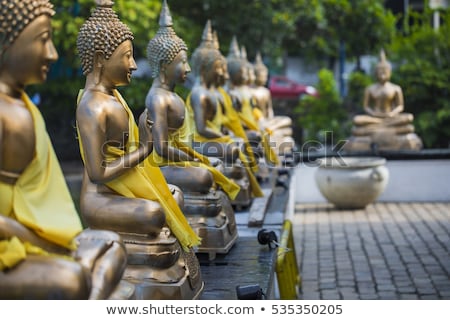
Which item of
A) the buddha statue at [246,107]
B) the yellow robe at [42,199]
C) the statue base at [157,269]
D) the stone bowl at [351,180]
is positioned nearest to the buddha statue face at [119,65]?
the statue base at [157,269]

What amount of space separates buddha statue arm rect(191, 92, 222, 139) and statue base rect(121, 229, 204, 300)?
2.72 metres

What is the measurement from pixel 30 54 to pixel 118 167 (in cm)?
102

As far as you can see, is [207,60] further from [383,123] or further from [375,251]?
[383,123]

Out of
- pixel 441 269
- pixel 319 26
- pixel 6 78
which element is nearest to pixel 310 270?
pixel 441 269

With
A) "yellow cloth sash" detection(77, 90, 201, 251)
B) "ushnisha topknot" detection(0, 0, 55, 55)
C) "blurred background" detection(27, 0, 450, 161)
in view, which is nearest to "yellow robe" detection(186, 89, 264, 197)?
"yellow cloth sash" detection(77, 90, 201, 251)

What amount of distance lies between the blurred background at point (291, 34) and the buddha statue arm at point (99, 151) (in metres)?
10.2

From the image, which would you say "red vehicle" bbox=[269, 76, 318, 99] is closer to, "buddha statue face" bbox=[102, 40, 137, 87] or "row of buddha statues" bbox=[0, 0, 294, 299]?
"row of buddha statues" bbox=[0, 0, 294, 299]

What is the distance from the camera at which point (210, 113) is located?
21.5ft

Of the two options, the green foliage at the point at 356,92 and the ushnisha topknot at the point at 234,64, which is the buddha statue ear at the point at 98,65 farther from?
the green foliage at the point at 356,92

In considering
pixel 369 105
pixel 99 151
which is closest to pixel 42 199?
pixel 99 151

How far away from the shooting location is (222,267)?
4.73 meters

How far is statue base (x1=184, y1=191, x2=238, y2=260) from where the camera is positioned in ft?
16.2

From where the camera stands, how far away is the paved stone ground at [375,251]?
645 cm

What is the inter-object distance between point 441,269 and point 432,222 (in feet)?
8.29
